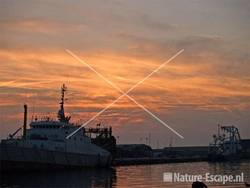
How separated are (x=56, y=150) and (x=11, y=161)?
6.32 metres

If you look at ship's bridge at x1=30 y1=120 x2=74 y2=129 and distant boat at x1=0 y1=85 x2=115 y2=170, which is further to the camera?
ship's bridge at x1=30 y1=120 x2=74 y2=129

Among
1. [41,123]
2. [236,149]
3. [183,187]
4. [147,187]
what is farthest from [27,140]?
[236,149]

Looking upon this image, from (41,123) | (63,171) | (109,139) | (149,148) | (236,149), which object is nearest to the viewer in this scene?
(63,171)

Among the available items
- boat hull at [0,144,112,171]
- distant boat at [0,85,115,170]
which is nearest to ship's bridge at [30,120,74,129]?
distant boat at [0,85,115,170]

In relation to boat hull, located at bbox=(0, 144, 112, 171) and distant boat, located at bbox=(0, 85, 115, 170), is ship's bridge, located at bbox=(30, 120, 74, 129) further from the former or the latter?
boat hull, located at bbox=(0, 144, 112, 171)

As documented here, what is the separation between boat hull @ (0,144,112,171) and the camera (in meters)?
47.0

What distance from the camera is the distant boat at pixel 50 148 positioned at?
47728mm

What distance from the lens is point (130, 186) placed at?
3712cm

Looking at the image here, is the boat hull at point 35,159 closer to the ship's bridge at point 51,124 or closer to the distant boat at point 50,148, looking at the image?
the distant boat at point 50,148

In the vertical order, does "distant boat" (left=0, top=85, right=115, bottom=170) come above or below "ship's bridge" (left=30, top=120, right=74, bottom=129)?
below

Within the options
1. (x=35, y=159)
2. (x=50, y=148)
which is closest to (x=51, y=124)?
(x=50, y=148)

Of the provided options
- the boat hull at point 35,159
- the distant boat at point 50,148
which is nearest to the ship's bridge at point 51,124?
the distant boat at point 50,148

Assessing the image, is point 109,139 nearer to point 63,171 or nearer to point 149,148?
point 63,171

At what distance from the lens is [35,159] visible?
1955 inches
